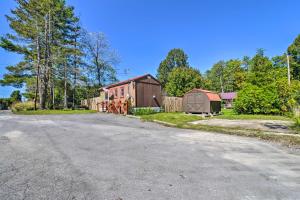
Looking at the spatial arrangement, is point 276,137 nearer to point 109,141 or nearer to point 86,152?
point 109,141

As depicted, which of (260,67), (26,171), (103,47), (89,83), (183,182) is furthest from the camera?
(103,47)

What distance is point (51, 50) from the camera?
2619 centimetres

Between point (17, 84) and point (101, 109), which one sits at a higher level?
point (17, 84)

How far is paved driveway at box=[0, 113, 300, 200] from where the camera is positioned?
2699 mm

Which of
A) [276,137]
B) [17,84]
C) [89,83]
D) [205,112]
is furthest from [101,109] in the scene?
[276,137]

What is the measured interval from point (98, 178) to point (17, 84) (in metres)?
32.6

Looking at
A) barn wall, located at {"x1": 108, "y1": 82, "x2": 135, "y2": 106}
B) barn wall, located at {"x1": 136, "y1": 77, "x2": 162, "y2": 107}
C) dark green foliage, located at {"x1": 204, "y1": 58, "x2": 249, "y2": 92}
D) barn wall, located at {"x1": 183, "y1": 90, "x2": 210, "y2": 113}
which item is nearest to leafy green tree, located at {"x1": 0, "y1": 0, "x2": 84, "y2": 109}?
barn wall, located at {"x1": 108, "y1": 82, "x2": 135, "y2": 106}

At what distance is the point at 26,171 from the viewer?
11.5 feet

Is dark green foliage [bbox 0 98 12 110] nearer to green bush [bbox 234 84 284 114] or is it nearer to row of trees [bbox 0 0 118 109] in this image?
row of trees [bbox 0 0 118 109]

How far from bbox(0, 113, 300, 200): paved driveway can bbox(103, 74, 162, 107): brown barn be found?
15.1 m

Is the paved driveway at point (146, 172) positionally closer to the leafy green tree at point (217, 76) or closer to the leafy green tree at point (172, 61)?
the leafy green tree at point (172, 61)

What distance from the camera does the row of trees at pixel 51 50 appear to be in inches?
925

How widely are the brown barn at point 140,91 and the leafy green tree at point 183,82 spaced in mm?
11311

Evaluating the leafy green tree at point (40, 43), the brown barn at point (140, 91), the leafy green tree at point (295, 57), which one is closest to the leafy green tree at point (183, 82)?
the brown barn at point (140, 91)
